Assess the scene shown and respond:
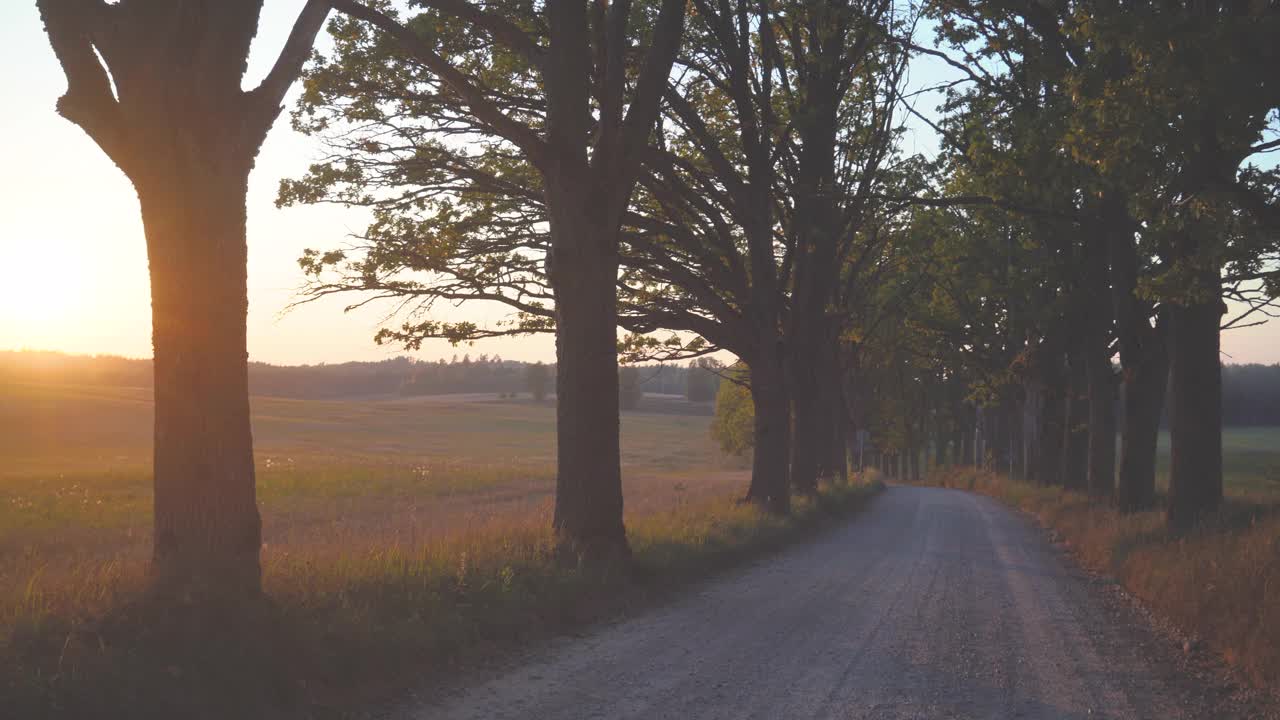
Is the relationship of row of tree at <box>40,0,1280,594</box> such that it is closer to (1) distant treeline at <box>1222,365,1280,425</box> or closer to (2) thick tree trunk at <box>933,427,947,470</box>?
(2) thick tree trunk at <box>933,427,947,470</box>

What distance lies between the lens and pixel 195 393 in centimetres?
687

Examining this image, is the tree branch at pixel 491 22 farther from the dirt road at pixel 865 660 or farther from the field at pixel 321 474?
the dirt road at pixel 865 660

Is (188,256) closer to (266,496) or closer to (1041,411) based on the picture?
(266,496)

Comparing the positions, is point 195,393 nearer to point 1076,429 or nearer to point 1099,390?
point 1099,390

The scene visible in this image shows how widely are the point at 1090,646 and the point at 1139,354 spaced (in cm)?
1210

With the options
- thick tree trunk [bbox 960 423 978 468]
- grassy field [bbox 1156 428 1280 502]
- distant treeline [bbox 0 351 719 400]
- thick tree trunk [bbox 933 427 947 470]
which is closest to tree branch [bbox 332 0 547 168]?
grassy field [bbox 1156 428 1280 502]

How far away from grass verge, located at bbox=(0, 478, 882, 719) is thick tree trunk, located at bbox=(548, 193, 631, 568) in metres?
0.80

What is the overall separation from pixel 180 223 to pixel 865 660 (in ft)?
19.7

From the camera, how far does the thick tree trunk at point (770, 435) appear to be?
18672 mm

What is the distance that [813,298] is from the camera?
23.2 metres

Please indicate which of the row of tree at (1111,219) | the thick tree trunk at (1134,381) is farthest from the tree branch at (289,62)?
the thick tree trunk at (1134,381)

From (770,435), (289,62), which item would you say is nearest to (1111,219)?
(770,435)

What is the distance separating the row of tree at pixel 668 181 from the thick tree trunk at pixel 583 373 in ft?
0.11

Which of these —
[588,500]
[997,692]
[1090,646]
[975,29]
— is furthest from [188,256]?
[975,29]
